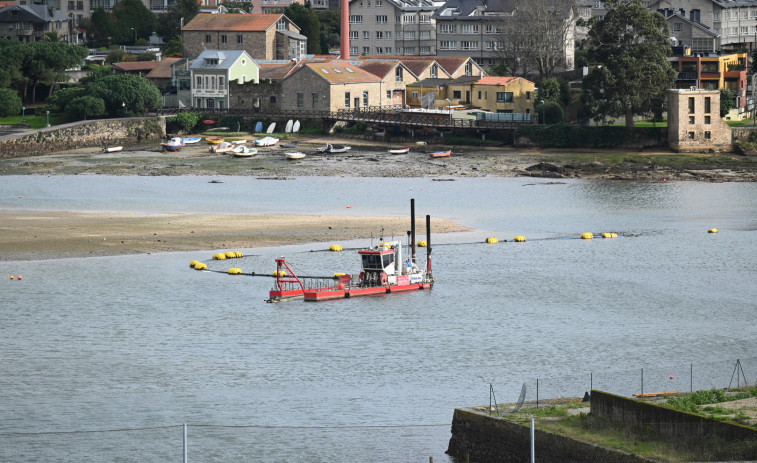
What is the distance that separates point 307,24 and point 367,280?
9923 cm

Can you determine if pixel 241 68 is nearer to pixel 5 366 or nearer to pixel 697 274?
pixel 697 274

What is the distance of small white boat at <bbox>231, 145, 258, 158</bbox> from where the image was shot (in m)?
94.8

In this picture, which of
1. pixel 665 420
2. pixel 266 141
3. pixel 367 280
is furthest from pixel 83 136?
pixel 665 420

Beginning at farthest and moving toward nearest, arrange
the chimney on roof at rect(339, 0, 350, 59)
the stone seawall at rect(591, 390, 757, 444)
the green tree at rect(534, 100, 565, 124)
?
the chimney on roof at rect(339, 0, 350, 59) < the green tree at rect(534, 100, 565, 124) < the stone seawall at rect(591, 390, 757, 444)

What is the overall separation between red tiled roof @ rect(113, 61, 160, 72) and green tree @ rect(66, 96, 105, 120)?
19305 millimetres

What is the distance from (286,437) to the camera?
3281cm

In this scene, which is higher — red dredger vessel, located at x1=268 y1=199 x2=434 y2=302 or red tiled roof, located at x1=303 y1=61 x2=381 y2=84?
red tiled roof, located at x1=303 y1=61 x2=381 y2=84

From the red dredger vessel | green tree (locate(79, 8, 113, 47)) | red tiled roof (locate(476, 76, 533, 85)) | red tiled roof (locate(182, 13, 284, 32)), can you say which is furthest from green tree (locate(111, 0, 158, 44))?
A: the red dredger vessel

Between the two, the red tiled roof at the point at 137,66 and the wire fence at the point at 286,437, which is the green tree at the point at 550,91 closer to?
the red tiled roof at the point at 137,66

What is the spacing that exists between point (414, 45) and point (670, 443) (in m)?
113

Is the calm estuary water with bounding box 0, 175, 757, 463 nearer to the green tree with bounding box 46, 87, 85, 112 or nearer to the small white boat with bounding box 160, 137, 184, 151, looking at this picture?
the small white boat with bounding box 160, 137, 184, 151

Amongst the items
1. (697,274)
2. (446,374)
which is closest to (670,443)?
(446,374)

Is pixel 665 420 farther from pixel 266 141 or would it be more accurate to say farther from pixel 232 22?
pixel 232 22

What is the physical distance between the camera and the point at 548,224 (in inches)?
2672
